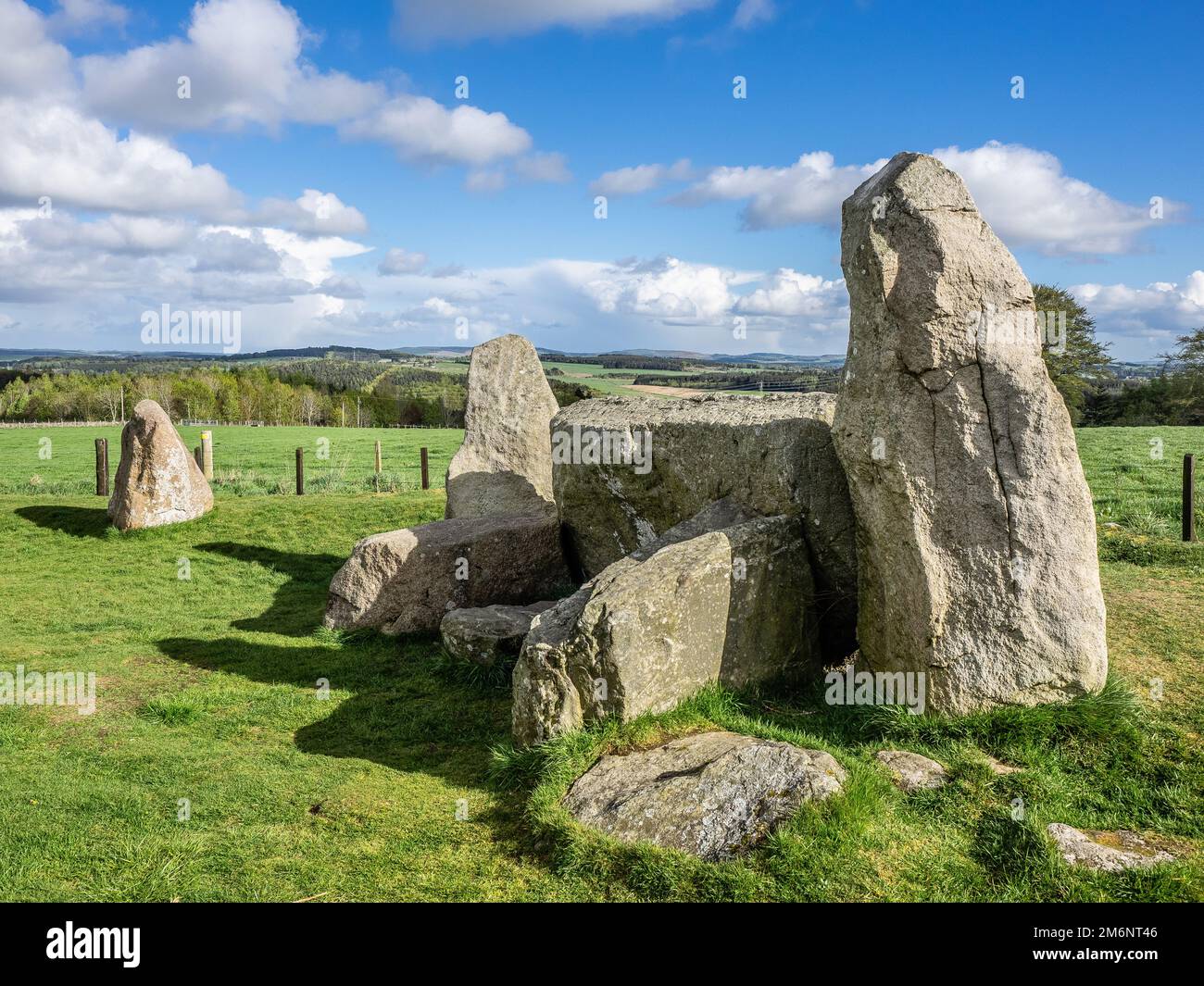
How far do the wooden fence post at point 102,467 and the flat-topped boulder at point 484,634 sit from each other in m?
16.8

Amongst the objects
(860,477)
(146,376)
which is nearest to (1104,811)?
(860,477)

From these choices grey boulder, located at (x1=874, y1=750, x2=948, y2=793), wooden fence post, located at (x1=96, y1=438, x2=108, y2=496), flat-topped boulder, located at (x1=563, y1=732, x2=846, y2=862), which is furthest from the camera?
wooden fence post, located at (x1=96, y1=438, x2=108, y2=496)

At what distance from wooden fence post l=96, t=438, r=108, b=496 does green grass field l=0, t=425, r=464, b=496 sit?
→ 248cm

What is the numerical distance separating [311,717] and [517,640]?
8.30 ft

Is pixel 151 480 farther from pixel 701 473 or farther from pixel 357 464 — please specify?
pixel 357 464

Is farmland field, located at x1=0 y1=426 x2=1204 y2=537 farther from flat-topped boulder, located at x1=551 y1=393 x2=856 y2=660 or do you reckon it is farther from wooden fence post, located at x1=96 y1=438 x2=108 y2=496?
flat-topped boulder, located at x1=551 y1=393 x2=856 y2=660

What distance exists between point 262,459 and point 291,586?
92.7 ft

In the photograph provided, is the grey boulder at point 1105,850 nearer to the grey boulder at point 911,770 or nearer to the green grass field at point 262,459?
the grey boulder at point 911,770

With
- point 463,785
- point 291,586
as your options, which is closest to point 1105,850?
point 463,785

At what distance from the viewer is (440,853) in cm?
656

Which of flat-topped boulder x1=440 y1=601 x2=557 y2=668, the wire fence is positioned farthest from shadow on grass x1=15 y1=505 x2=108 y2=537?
the wire fence

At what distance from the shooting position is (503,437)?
17078 millimetres

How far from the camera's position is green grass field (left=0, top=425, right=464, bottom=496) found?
27.8 m

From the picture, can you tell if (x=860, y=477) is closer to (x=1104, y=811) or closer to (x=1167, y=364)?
(x=1104, y=811)
